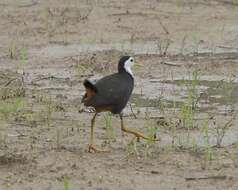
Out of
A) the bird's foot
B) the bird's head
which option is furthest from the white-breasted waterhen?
the bird's head

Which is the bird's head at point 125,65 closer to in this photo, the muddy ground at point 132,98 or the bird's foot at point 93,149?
the muddy ground at point 132,98

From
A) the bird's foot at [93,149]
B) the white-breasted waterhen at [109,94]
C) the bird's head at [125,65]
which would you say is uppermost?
the bird's head at [125,65]

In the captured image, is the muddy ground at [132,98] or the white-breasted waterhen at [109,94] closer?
the muddy ground at [132,98]

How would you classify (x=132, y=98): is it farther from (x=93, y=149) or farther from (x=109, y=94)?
(x=93, y=149)

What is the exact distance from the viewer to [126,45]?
1269 cm

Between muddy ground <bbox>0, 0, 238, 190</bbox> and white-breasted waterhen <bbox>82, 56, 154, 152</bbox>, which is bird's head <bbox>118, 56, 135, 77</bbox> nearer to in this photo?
white-breasted waterhen <bbox>82, 56, 154, 152</bbox>

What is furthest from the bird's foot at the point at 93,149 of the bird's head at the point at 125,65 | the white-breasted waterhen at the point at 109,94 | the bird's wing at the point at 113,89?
the bird's head at the point at 125,65

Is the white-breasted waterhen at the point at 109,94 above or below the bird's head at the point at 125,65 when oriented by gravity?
below

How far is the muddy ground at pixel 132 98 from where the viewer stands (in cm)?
704

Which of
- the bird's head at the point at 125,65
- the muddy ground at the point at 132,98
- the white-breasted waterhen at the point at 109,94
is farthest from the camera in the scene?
the bird's head at the point at 125,65

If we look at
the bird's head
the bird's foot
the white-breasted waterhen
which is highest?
the bird's head

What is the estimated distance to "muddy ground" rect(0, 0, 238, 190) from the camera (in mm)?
7039

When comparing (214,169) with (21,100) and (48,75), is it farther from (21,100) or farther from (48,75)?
(48,75)

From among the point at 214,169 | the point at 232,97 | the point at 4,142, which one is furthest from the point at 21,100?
the point at 214,169
